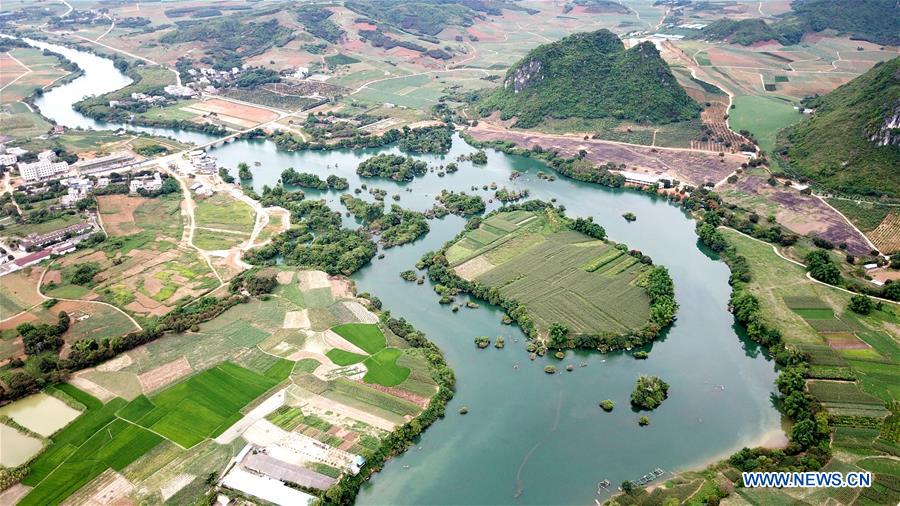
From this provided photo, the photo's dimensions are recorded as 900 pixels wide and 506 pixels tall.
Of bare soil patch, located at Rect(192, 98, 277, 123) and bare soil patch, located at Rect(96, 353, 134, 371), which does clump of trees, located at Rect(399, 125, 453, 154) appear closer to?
bare soil patch, located at Rect(192, 98, 277, 123)

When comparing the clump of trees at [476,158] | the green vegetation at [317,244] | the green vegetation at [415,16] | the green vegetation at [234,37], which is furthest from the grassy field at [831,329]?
the green vegetation at [415,16]

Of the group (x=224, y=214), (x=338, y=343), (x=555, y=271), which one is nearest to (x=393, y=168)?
(x=224, y=214)

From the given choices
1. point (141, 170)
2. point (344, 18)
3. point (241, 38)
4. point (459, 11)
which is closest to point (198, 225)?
point (141, 170)

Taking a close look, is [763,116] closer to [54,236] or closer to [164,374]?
[164,374]

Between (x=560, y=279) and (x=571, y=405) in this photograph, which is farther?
(x=560, y=279)

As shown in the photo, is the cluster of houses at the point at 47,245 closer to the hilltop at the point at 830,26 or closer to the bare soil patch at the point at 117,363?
the bare soil patch at the point at 117,363

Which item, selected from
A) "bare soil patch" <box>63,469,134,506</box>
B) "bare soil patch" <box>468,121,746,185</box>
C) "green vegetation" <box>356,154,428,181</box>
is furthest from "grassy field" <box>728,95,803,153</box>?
"bare soil patch" <box>63,469,134,506</box>

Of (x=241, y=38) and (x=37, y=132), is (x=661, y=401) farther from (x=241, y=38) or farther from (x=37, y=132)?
(x=241, y=38)
